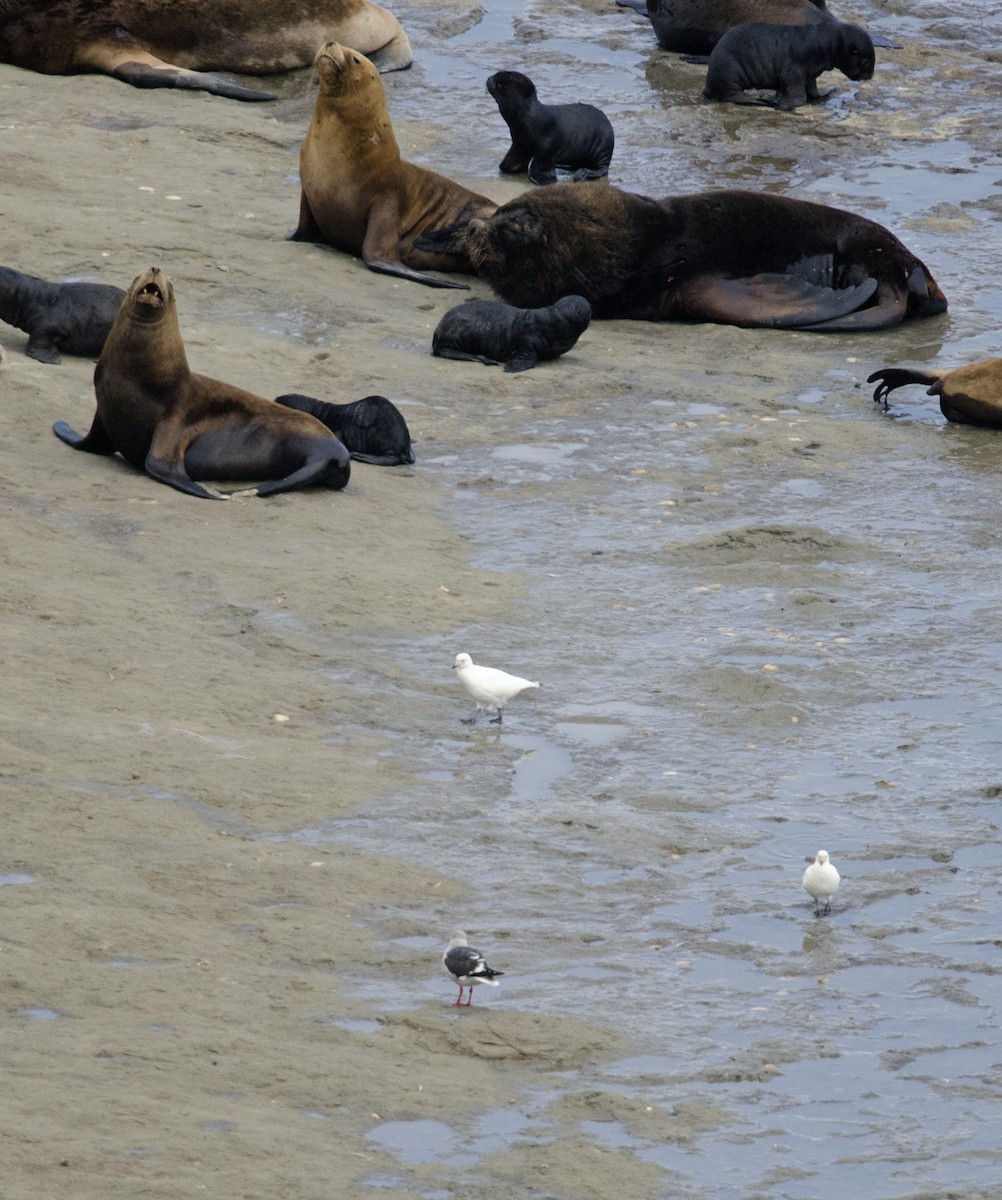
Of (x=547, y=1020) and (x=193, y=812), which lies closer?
(x=547, y=1020)

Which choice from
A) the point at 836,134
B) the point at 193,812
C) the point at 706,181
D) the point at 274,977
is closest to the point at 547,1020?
the point at 274,977

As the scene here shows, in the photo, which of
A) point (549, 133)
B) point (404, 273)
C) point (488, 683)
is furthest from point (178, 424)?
point (549, 133)

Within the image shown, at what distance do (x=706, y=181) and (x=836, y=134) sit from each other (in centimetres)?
178

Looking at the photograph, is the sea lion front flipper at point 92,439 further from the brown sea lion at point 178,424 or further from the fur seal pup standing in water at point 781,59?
the fur seal pup standing in water at point 781,59

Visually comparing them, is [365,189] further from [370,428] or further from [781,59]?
[781,59]

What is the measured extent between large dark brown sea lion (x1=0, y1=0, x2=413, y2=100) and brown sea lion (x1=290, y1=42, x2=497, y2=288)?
265 cm

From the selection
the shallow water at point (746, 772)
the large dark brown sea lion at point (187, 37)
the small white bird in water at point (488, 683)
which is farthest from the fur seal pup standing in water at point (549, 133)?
the small white bird in water at point (488, 683)

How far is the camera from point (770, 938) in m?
4.80

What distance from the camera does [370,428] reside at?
26.8 feet

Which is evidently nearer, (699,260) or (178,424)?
(178,424)

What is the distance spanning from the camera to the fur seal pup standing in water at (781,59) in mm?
14695

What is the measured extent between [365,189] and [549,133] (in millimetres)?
2207

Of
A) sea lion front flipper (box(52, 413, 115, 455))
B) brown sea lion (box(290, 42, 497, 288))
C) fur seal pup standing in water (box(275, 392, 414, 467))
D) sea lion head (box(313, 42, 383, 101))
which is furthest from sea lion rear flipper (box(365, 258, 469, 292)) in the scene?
sea lion front flipper (box(52, 413, 115, 455))

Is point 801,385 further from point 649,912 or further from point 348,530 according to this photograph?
point 649,912
